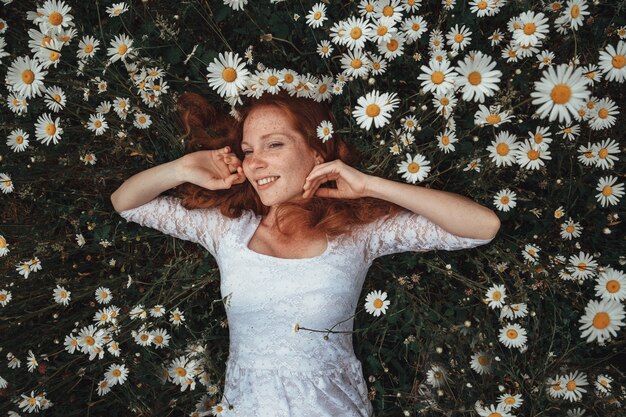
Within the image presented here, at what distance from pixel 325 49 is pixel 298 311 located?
4.69 ft

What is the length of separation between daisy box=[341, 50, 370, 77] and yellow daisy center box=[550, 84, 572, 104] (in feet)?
3.12

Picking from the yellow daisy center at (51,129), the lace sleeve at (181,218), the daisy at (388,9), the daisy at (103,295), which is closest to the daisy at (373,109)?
the daisy at (388,9)

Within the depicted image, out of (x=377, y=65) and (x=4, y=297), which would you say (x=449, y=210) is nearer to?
(x=377, y=65)

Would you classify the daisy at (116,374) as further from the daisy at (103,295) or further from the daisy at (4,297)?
the daisy at (4,297)

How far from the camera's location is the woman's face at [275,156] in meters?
2.34

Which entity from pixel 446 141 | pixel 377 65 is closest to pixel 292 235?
pixel 446 141

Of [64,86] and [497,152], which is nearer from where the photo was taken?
[497,152]

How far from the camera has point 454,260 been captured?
3.04m

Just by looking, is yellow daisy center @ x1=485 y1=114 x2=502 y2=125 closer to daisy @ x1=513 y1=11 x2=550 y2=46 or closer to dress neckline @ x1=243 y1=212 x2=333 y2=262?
daisy @ x1=513 y1=11 x2=550 y2=46

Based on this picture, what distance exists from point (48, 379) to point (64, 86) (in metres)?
1.72

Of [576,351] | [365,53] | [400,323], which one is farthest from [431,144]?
[576,351]

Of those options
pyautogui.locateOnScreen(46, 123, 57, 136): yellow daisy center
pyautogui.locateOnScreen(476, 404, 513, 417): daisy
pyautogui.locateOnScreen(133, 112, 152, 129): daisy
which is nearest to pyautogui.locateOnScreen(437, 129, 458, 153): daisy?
pyautogui.locateOnScreen(476, 404, 513, 417): daisy

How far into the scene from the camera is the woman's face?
2.34 meters

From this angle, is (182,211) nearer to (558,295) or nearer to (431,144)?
(431,144)
